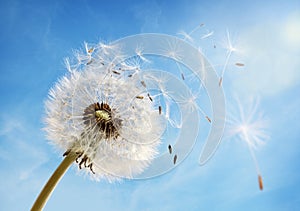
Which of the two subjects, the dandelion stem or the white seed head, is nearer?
the dandelion stem

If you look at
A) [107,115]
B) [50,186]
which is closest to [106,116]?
[107,115]

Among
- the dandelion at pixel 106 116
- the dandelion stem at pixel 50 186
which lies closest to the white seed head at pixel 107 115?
the dandelion at pixel 106 116

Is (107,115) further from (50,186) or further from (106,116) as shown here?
(50,186)

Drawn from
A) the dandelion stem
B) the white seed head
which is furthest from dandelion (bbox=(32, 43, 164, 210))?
the dandelion stem

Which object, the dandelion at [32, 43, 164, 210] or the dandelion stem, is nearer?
the dandelion stem

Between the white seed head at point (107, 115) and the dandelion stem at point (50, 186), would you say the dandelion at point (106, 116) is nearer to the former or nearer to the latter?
the white seed head at point (107, 115)

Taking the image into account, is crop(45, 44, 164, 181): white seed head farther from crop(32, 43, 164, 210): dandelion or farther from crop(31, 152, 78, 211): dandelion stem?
crop(31, 152, 78, 211): dandelion stem

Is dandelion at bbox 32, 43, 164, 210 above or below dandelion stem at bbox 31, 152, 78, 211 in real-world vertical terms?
above

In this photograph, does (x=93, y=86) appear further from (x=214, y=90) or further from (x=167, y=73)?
(x=214, y=90)
